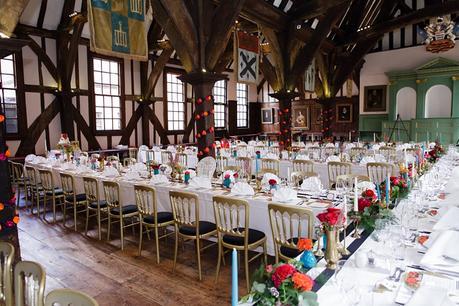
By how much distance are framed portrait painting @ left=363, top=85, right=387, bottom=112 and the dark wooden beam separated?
12.8 metres

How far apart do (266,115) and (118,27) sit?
53.0 feet

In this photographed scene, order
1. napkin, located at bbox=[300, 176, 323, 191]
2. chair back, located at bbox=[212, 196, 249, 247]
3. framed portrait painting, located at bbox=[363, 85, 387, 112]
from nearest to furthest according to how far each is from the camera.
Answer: chair back, located at bbox=[212, 196, 249, 247] → napkin, located at bbox=[300, 176, 323, 191] → framed portrait painting, located at bbox=[363, 85, 387, 112]

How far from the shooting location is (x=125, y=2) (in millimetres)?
5320

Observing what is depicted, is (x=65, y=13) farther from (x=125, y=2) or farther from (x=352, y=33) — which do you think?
(x=352, y=33)

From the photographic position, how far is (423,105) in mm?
15359

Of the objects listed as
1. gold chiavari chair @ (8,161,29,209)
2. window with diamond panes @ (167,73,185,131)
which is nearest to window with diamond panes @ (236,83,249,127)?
window with diamond panes @ (167,73,185,131)

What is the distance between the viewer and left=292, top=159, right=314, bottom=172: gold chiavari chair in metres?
7.15

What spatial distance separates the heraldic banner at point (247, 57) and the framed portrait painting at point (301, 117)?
12114 millimetres

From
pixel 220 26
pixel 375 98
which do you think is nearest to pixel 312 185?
pixel 220 26

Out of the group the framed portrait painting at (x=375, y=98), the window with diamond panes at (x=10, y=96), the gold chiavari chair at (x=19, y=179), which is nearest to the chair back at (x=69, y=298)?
the gold chiavari chair at (x=19, y=179)

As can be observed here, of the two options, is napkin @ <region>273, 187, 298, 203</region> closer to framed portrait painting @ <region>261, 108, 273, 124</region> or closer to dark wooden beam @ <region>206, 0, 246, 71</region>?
dark wooden beam @ <region>206, 0, 246, 71</region>

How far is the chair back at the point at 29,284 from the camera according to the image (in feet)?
5.44

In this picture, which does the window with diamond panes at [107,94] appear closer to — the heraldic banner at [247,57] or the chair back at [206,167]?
the heraldic banner at [247,57]

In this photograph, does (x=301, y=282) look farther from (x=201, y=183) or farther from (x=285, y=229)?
(x=201, y=183)
